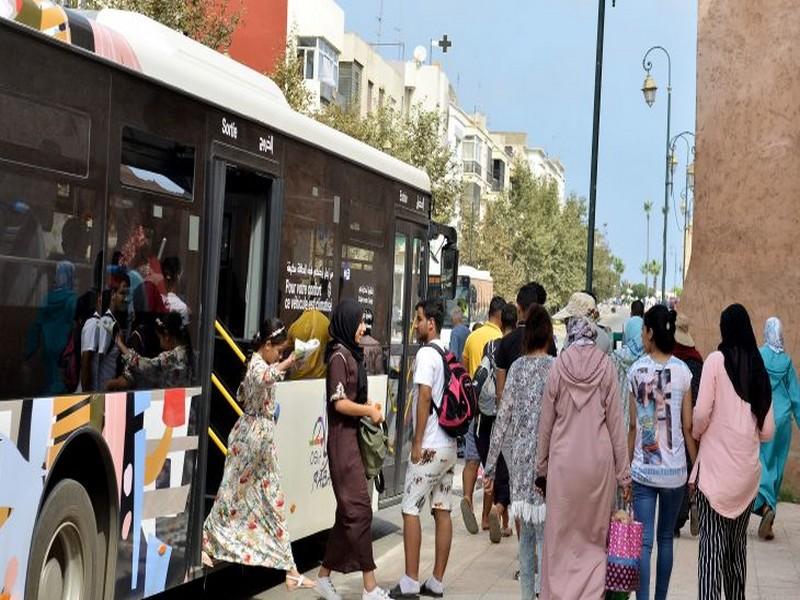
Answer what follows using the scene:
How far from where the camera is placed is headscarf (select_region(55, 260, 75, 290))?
7.21m

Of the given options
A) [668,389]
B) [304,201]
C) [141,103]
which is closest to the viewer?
[141,103]

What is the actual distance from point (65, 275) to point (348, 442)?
3.15 m

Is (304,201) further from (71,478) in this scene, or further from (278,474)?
(71,478)

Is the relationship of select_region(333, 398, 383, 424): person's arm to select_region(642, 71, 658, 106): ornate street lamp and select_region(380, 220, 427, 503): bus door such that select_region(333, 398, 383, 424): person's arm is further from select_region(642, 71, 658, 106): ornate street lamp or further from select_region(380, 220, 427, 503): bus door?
select_region(642, 71, 658, 106): ornate street lamp

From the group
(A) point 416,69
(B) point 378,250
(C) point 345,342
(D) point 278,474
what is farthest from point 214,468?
(A) point 416,69

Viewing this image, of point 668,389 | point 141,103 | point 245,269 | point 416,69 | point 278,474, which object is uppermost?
point 416,69

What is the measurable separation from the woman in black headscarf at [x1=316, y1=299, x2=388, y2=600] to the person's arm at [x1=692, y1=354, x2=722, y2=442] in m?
2.04

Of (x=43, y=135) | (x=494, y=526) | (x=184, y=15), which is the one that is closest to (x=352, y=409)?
(x=43, y=135)

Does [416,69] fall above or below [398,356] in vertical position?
above

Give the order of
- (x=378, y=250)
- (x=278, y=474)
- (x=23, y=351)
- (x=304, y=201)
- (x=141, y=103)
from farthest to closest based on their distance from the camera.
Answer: (x=378, y=250), (x=304, y=201), (x=278, y=474), (x=141, y=103), (x=23, y=351)

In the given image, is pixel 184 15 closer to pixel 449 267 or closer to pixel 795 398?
pixel 449 267

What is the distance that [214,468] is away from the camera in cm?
996

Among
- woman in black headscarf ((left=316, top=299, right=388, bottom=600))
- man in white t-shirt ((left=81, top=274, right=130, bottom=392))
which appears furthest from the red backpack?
man in white t-shirt ((left=81, top=274, right=130, bottom=392))

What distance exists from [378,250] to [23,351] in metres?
6.71
